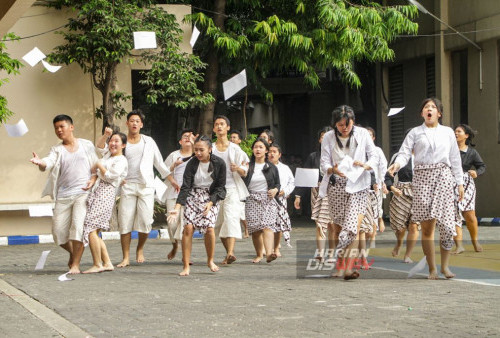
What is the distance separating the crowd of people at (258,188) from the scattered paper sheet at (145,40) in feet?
8.69

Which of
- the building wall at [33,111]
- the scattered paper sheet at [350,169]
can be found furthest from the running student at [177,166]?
the building wall at [33,111]

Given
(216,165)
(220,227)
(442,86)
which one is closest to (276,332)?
(216,165)

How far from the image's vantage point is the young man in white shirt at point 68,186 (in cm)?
1109

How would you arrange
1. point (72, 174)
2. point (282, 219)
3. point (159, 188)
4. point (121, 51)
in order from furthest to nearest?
point (121, 51) → point (282, 219) → point (159, 188) → point (72, 174)

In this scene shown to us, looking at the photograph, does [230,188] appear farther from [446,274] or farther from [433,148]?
[446,274]

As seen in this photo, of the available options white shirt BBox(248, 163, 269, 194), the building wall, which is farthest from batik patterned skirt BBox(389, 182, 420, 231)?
the building wall

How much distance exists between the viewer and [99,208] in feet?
37.2

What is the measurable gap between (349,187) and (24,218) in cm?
1002

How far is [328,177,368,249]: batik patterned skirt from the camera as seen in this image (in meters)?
9.92

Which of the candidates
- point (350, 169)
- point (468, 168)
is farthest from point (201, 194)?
point (468, 168)

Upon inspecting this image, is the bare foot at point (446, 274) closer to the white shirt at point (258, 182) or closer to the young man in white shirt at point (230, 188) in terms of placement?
the young man in white shirt at point (230, 188)

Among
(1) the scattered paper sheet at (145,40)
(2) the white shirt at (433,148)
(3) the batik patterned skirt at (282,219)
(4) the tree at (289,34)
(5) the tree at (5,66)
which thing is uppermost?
(4) the tree at (289,34)

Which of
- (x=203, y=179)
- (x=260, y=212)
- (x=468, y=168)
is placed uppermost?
(x=468, y=168)

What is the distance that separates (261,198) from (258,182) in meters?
0.21
